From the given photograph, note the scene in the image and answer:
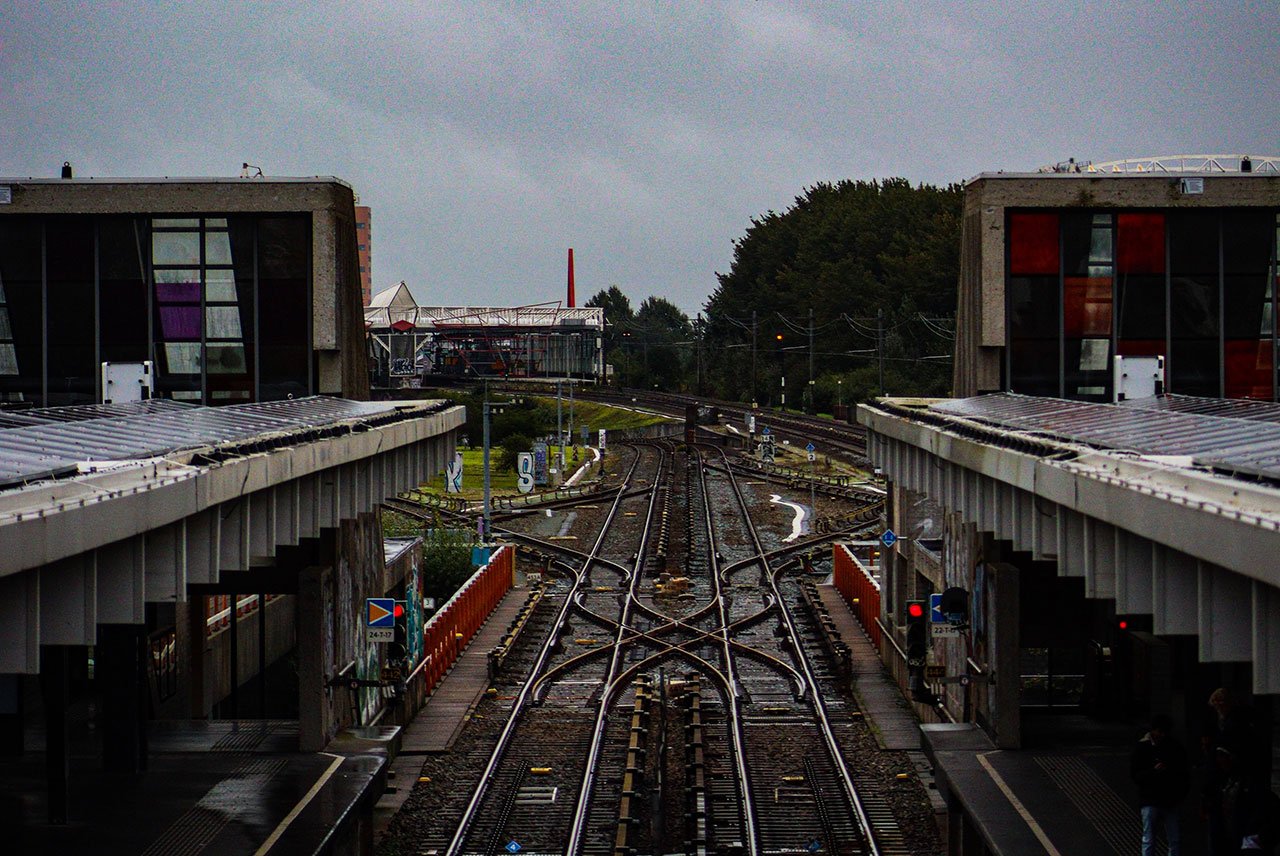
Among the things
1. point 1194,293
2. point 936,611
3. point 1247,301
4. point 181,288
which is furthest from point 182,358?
point 1247,301

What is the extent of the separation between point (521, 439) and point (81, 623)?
60.0 metres

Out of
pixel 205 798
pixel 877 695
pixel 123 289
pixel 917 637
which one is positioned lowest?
Result: pixel 877 695

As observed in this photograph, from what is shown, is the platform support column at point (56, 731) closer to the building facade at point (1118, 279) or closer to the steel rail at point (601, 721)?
the steel rail at point (601, 721)

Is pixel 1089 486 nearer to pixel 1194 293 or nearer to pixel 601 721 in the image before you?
pixel 601 721

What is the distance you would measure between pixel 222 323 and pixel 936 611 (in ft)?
42.3

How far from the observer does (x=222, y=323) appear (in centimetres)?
2619

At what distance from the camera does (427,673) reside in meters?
26.5

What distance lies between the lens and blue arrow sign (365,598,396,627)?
22.3 m

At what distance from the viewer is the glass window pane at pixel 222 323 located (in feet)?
85.5

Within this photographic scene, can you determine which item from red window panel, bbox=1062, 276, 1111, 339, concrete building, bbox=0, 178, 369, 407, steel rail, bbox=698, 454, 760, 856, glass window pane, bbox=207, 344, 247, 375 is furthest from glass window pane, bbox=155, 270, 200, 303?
red window panel, bbox=1062, 276, 1111, 339

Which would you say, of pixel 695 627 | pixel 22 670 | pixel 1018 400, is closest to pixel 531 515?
pixel 695 627

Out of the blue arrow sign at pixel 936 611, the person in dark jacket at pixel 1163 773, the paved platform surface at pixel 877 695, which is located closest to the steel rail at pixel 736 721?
the paved platform surface at pixel 877 695

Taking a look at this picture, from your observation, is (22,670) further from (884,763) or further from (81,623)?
(884,763)

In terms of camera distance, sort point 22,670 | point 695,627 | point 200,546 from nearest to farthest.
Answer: point 22,670, point 200,546, point 695,627
